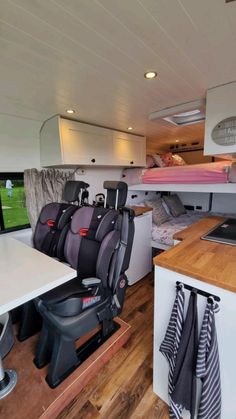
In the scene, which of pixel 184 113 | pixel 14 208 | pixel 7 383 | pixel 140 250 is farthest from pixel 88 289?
pixel 184 113

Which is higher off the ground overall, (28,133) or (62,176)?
(28,133)

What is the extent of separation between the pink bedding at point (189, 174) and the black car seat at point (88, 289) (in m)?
1.31

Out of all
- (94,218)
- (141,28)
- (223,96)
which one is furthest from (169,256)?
(223,96)

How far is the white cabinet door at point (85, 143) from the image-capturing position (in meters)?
1.97

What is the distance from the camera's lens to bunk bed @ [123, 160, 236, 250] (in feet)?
7.22

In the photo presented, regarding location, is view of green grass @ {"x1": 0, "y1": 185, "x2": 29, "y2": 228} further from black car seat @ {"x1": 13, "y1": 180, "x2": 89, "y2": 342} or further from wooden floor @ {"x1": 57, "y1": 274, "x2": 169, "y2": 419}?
wooden floor @ {"x1": 57, "y1": 274, "x2": 169, "y2": 419}

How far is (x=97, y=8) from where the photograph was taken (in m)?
0.76

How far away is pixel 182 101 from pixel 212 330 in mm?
1769

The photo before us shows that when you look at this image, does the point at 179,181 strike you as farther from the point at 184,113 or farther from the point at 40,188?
the point at 40,188

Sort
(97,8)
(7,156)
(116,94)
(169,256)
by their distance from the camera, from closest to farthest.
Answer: (97,8) → (169,256) → (116,94) → (7,156)

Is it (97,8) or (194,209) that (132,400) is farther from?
(194,209)

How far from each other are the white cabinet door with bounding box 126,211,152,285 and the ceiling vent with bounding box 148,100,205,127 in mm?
1183

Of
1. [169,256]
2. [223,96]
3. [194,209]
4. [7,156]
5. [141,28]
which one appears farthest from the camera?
[194,209]

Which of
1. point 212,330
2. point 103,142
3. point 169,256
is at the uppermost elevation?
point 103,142
